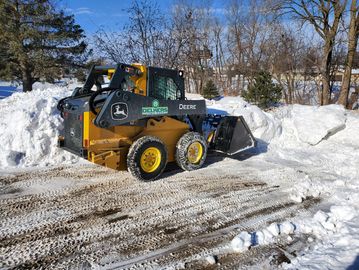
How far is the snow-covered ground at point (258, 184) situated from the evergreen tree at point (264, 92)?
4.56m

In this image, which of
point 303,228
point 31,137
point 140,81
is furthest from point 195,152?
point 31,137

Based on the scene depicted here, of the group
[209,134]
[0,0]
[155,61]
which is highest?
[0,0]

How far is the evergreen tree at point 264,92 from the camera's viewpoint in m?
15.0

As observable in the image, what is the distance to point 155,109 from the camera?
6059 millimetres

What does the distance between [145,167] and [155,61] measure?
10.9 meters

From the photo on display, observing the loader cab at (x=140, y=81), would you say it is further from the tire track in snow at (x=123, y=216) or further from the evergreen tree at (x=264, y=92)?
the evergreen tree at (x=264, y=92)

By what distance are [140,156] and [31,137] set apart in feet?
10.1

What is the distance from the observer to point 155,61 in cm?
1600

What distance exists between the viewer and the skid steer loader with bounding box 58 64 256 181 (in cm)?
551

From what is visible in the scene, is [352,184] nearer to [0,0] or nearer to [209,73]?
[0,0]

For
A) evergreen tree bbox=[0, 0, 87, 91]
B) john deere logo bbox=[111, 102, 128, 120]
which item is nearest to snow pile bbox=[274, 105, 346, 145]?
john deere logo bbox=[111, 102, 128, 120]

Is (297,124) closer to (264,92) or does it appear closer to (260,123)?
(260,123)

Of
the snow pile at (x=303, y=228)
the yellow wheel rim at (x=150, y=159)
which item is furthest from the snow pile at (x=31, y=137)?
the snow pile at (x=303, y=228)

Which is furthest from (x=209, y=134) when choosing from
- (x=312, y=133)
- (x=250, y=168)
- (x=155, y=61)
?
(x=155, y=61)
